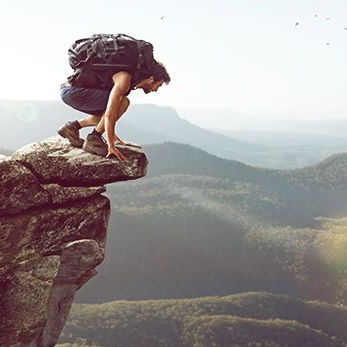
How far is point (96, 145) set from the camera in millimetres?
13141

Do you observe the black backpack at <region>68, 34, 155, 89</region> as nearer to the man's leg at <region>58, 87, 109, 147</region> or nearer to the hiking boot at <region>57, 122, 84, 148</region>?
the man's leg at <region>58, 87, 109, 147</region>

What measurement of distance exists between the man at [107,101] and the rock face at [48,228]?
379 mm

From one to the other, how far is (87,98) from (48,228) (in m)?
4.08

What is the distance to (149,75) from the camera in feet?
40.8

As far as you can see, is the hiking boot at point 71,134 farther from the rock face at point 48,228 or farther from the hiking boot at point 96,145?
the hiking boot at point 96,145

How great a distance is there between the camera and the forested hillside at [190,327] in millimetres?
147000

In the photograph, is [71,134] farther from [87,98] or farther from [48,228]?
[48,228]

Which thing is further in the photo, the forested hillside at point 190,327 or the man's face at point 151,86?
the forested hillside at point 190,327

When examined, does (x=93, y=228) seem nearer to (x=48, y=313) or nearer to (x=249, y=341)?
(x=48, y=313)

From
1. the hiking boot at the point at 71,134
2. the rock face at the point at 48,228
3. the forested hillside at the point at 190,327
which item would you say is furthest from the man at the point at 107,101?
the forested hillside at the point at 190,327

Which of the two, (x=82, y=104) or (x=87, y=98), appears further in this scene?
(x=82, y=104)

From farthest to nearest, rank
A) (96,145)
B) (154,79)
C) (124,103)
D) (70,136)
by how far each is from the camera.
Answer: (70,136)
(96,145)
(154,79)
(124,103)

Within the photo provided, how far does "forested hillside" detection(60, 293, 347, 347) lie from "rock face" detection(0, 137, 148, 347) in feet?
442

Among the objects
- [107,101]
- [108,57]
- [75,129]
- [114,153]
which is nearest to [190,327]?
[75,129]
